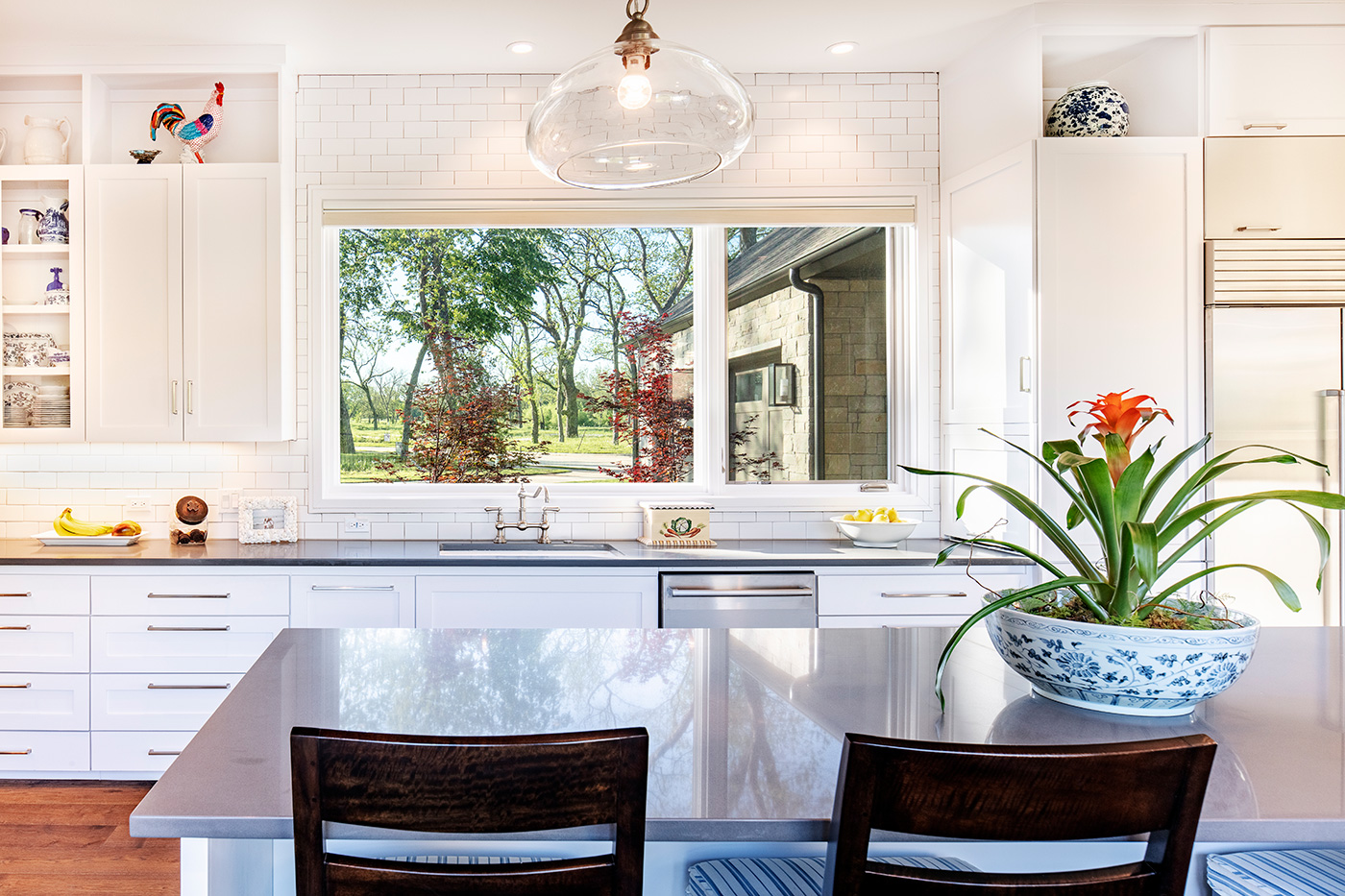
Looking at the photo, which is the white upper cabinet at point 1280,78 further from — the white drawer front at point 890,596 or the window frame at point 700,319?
the white drawer front at point 890,596

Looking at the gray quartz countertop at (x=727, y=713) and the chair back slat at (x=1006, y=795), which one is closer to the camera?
the chair back slat at (x=1006, y=795)

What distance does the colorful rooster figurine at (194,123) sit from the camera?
3521 mm

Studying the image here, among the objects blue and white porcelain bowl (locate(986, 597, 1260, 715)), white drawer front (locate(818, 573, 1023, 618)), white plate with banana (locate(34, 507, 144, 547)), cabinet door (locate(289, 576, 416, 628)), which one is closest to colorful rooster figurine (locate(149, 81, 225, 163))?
white plate with banana (locate(34, 507, 144, 547))

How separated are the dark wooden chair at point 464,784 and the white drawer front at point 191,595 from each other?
2.61 m

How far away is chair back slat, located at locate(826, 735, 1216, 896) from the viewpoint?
82 cm

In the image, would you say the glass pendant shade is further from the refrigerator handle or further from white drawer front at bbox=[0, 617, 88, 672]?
white drawer front at bbox=[0, 617, 88, 672]

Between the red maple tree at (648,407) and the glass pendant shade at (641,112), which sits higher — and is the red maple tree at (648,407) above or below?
below

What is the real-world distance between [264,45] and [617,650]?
10.1 feet

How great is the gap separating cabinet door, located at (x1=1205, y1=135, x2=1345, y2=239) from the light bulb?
260 cm

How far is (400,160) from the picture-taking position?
3.73 metres

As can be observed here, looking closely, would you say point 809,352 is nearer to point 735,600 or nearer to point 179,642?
point 735,600

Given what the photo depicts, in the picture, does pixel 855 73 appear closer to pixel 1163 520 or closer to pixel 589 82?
pixel 589 82


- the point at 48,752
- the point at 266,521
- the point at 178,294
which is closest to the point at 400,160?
the point at 178,294

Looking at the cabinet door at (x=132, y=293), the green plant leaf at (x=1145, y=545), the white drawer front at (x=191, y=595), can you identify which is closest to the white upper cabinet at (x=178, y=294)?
the cabinet door at (x=132, y=293)
